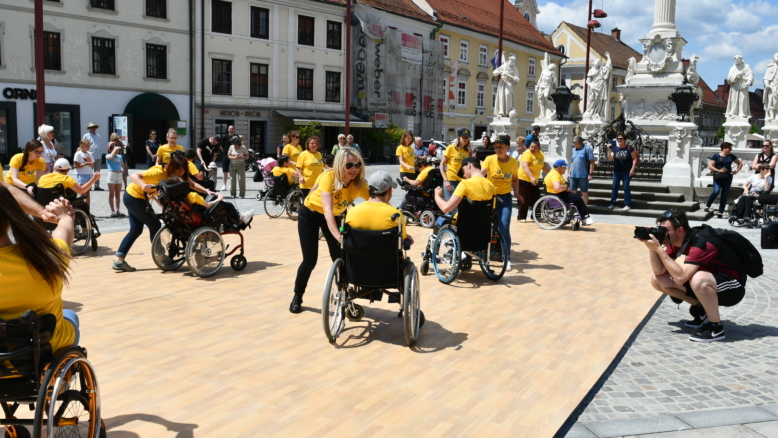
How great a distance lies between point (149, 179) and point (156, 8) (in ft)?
92.3

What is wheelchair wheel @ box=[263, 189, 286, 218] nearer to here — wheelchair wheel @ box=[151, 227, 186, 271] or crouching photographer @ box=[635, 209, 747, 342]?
wheelchair wheel @ box=[151, 227, 186, 271]

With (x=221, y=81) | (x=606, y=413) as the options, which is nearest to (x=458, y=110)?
(x=221, y=81)

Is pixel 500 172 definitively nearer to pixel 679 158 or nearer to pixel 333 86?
pixel 679 158

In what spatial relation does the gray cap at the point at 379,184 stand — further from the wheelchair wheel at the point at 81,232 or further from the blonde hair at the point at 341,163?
the wheelchair wheel at the point at 81,232

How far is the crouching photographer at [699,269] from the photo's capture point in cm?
612

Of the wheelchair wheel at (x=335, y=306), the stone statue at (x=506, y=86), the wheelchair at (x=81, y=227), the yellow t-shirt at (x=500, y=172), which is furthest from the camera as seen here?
the stone statue at (x=506, y=86)

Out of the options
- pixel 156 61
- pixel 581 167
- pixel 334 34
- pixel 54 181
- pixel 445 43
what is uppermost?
pixel 445 43

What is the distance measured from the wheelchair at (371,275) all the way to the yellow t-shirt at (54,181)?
16.4 feet

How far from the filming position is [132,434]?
4.11 meters

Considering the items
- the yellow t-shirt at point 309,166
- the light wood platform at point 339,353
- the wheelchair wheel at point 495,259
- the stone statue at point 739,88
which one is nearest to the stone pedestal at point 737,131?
the stone statue at point 739,88

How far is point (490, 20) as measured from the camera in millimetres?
56938

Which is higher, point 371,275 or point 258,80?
point 258,80

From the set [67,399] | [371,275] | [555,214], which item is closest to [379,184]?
[371,275]

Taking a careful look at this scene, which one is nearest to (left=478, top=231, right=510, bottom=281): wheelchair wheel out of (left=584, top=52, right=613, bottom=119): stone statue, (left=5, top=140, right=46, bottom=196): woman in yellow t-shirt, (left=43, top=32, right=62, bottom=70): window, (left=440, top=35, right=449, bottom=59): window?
(left=5, top=140, right=46, bottom=196): woman in yellow t-shirt
